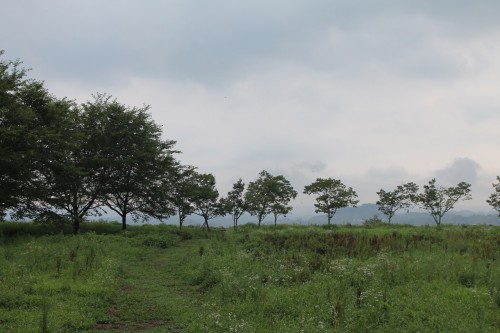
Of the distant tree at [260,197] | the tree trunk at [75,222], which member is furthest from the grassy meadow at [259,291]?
the distant tree at [260,197]

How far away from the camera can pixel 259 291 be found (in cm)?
1150

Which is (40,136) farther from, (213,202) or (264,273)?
(213,202)

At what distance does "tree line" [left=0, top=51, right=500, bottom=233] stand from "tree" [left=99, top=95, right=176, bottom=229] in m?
0.09

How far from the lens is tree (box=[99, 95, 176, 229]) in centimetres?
3384

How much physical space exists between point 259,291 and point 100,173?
26.8 metres

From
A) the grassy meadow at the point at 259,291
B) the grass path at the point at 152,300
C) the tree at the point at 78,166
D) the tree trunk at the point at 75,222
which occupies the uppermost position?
the tree at the point at 78,166

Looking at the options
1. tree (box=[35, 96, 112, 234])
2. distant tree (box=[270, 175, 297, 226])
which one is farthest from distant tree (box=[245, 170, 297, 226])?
tree (box=[35, 96, 112, 234])

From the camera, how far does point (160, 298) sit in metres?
12.1

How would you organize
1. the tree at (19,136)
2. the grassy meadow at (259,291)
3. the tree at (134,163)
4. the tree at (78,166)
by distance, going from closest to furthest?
the grassy meadow at (259,291) → the tree at (19,136) → the tree at (78,166) → the tree at (134,163)

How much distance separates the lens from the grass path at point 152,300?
9.53 metres

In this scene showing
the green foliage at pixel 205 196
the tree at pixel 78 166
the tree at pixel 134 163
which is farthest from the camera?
the green foliage at pixel 205 196

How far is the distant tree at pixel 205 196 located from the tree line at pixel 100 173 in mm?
124

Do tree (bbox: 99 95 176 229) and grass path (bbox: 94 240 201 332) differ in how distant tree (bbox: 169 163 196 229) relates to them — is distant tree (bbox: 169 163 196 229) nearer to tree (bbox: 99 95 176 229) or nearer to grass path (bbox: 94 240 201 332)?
tree (bbox: 99 95 176 229)

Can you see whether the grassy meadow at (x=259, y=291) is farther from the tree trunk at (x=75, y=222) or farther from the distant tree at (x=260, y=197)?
the distant tree at (x=260, y=197)
